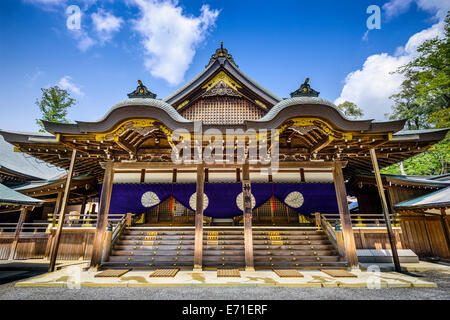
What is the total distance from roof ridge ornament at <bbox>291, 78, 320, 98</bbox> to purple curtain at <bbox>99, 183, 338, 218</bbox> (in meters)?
5.31

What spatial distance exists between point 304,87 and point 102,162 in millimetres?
8156

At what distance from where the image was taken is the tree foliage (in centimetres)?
1091

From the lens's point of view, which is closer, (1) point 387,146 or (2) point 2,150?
(1) point 387,146

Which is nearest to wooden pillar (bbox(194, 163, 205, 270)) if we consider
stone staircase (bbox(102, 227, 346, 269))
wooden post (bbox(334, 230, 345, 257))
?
stone staircase (bbox(102, 227, 346, 269))

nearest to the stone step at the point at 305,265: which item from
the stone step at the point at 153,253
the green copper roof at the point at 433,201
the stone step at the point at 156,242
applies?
the stone step at the point at 153,253

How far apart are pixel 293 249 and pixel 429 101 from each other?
22423mm

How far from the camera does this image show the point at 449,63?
1082cm

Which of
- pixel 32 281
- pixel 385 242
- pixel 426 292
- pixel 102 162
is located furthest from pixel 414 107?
pixel 32 281

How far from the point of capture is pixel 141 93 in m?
6.57

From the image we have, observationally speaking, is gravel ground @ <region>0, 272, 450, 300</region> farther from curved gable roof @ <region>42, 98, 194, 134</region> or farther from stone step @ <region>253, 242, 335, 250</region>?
curved gable roof @ <region>42, 98, 194, 134</region>

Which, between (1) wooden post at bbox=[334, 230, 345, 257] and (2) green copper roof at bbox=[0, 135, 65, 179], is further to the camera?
(2) green copper roof at bbox=[0, 135, 65, 179]

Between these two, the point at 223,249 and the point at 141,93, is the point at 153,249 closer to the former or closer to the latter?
the point at 223,249

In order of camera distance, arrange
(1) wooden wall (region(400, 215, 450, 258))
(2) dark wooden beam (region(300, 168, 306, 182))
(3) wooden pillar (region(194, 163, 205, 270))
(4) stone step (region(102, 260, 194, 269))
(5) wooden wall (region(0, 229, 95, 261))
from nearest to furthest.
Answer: (3) wooden pillar (region(194, 163, 205, 270)), (4) stone step (region(102, 260, 194, 269)), (1) wooden wall (region(400, 215, 450, 258)), (5) wooden wall (region(0, 229, 95, 261)), (2) dark wooden beam (region(300, 168, 306, 182))
